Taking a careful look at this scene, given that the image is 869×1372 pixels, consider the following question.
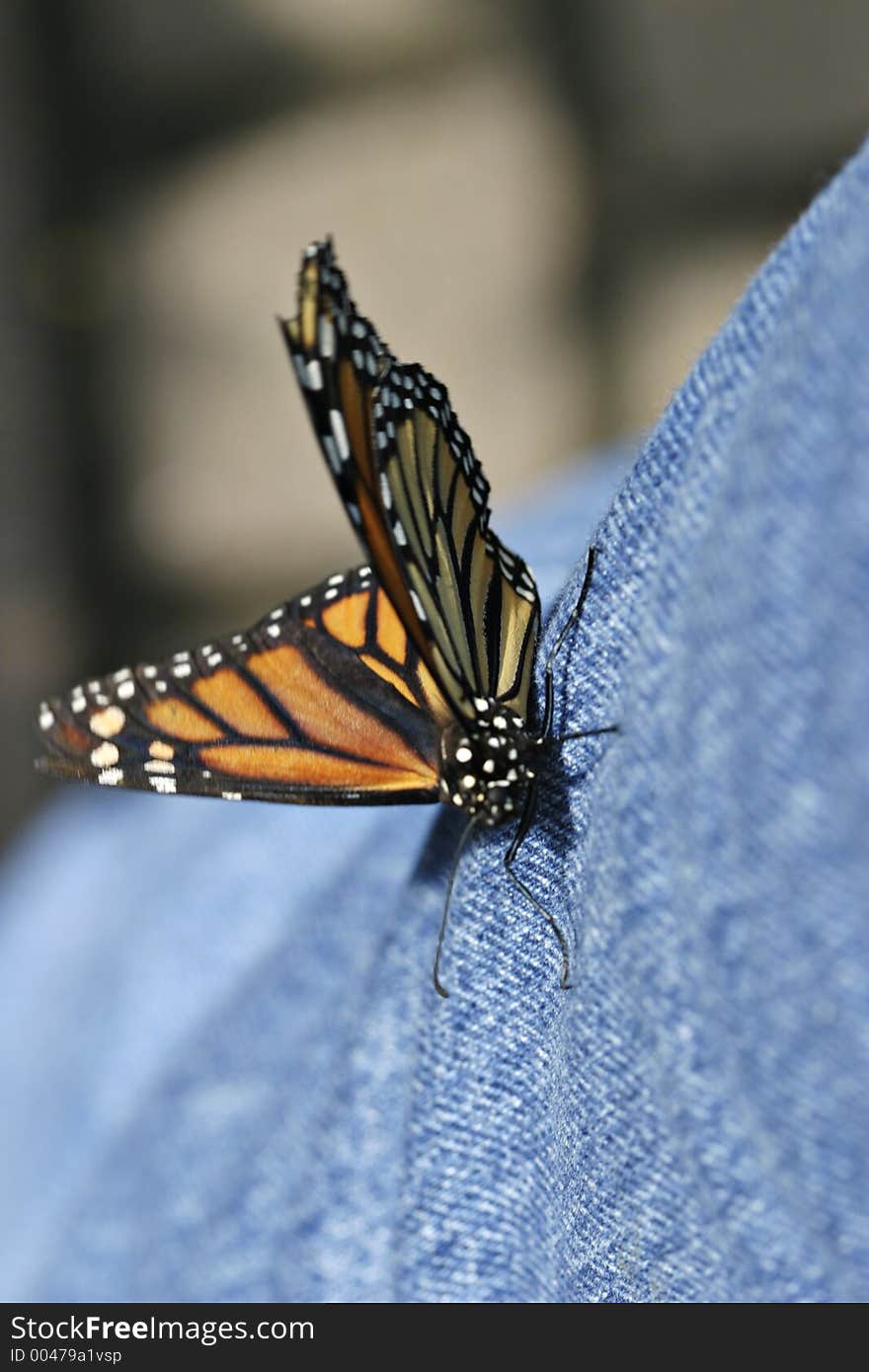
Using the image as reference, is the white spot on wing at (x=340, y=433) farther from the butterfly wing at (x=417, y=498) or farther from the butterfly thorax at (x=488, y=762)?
the butterfly thorax at (x=488, y=762)

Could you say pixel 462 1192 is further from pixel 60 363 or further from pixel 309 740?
pixel 60 363

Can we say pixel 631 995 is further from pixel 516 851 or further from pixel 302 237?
pixel 302 237

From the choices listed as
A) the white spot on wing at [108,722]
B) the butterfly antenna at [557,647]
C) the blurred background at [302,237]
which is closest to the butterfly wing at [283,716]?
the white spot on wing at [108,722]

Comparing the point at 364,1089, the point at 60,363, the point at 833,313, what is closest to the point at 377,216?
the point at 60,363

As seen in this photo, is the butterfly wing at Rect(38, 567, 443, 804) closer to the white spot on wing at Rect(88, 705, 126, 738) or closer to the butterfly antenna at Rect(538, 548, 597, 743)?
the white spot on wing at Rect(88, 705, 126, 738)

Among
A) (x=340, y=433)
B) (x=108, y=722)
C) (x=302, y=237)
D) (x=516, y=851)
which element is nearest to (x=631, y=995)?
(x=516, y=851)

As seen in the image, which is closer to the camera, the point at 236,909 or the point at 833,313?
the point at 833,313
